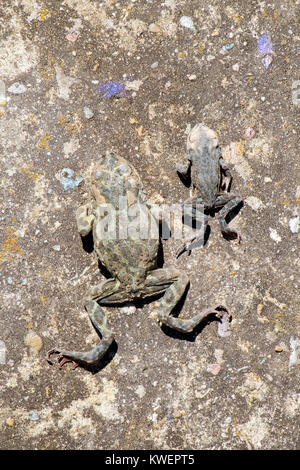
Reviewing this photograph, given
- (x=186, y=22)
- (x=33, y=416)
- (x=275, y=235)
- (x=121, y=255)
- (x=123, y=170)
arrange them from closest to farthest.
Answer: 1. (x=121, y=255)
2. (x=123, y=170)
3. (x=33, y=416)
4. (x=275, y=235)
5. (x=186, y=22)

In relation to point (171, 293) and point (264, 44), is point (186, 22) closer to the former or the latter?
point (264, 44)

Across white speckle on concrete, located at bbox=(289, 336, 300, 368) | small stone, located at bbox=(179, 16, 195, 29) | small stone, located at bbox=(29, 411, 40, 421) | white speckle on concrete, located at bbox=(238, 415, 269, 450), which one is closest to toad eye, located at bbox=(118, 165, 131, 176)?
small stone, located at bbox=(179, 16, 195, 29)

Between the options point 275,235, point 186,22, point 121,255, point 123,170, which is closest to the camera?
point 121,255

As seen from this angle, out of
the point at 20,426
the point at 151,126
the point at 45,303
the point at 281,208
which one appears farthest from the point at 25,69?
the point at 20,426

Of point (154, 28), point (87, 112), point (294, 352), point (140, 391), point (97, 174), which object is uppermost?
point (154, 28)

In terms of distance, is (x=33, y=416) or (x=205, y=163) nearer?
(x=205, y=163)

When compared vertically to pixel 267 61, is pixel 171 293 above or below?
below

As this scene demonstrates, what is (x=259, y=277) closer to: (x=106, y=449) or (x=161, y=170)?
(x=161, y=170)

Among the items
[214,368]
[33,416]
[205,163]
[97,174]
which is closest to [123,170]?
[97,174]
